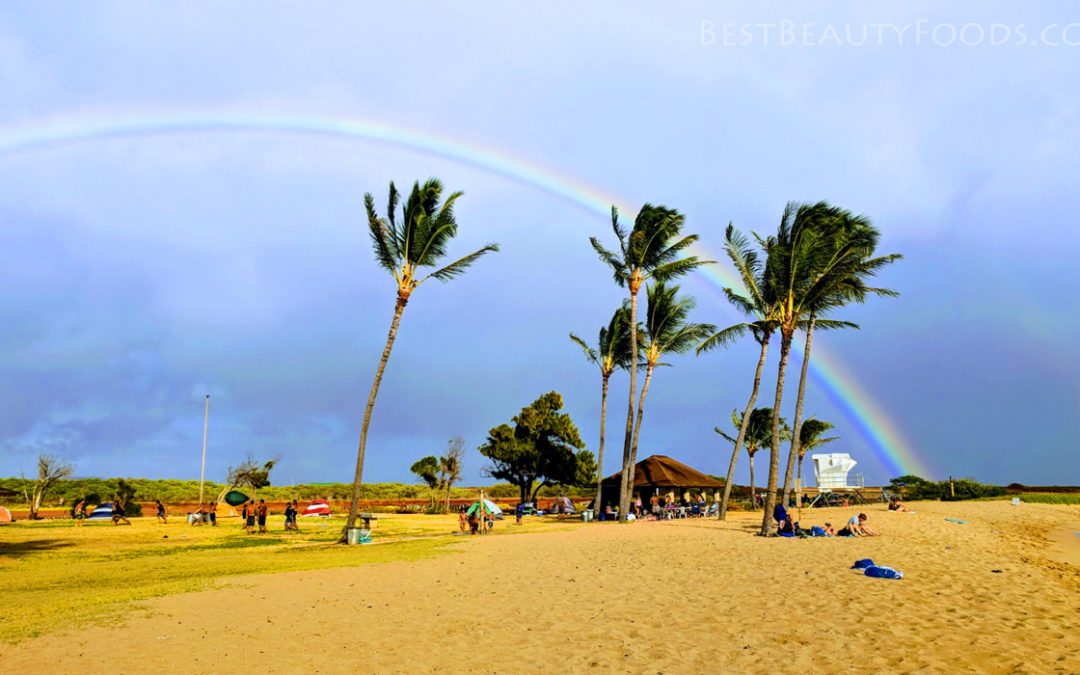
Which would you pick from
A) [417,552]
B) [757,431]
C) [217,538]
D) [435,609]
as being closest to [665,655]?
[435,609]

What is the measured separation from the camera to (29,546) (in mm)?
19891

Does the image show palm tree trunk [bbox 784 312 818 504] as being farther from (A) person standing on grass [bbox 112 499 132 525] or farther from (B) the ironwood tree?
(A) person standing on grass [bbox 112 499 132 525]

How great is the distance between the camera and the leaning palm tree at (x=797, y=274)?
22.2m

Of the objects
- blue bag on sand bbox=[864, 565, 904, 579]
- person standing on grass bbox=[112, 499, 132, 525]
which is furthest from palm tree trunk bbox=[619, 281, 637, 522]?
person standing on grass bbox=[112, 499, 132, 525]

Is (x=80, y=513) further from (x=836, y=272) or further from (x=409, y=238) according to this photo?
(x=836, y=272)

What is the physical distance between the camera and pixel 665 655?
6988 millimetres

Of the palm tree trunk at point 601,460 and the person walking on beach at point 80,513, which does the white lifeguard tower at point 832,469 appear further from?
the person walking on beach at point 80,513

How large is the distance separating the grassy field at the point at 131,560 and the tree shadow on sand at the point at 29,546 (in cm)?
2

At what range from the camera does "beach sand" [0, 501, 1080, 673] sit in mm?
6754

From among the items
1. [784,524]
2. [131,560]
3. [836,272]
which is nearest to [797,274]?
[836,272]

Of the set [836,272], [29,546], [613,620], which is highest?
[836,272]

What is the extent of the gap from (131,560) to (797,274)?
21710 millimetres

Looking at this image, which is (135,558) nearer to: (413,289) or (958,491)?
(413,289)

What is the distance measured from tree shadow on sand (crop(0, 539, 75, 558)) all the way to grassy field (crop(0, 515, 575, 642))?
0.02m
